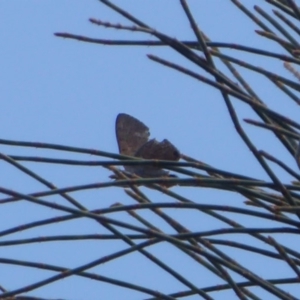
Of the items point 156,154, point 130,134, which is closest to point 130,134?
point 130,134

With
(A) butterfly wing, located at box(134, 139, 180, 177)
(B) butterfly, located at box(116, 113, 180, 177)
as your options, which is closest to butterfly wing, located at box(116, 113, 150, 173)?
(B) butterfly, located at box(116, 113, 180, 177)

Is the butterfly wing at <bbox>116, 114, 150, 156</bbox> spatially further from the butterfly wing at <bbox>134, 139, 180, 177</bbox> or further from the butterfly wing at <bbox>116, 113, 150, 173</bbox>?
the butterfly wing at <bbox>134, 139, 180, 177</bbox>

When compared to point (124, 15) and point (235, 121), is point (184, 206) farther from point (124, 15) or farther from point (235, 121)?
point (124, 15)

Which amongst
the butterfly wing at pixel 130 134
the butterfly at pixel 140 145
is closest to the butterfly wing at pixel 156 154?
the butterfly at pixel 140 145

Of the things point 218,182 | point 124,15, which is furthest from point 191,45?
point 218,182

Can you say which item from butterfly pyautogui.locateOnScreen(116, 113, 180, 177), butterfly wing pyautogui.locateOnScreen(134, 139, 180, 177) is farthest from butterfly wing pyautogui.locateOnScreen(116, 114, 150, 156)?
butterfly wing pyautogui.locateOnScreen(134, 139, 180, 177)

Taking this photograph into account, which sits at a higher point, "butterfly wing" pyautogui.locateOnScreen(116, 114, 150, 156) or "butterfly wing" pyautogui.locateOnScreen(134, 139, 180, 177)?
"butterfly wing" pyautogui.locateOnScreen(116, 114, 150, 156)

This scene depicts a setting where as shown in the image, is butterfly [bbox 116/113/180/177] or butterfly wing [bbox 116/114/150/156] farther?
butterfly wing [bbox 116/114/150/156]

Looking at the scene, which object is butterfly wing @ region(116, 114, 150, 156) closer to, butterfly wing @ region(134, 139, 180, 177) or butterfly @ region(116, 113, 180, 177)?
butterfly @ region(116, 113, 180, 177)

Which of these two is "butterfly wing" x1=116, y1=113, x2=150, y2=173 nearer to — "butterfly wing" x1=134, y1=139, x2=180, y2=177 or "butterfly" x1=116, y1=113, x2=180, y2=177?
"butterfly" x1=116, y1=113, x2=180, y2=177
